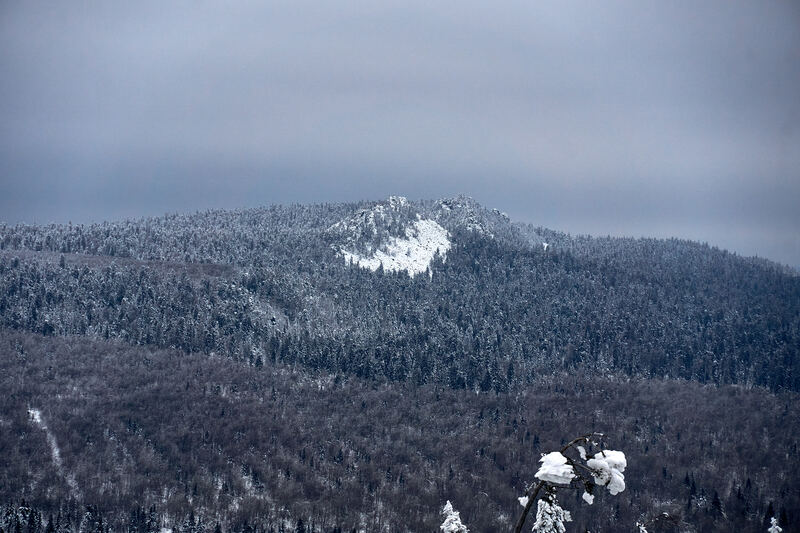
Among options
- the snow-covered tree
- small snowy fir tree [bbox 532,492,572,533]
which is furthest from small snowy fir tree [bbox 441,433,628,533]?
small snowy fir tree [bbox 532,492,572,533]

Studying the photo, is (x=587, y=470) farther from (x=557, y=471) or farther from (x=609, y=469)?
(x=557, y=471)

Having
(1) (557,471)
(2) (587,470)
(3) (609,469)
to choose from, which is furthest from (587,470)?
(1) (557,471)

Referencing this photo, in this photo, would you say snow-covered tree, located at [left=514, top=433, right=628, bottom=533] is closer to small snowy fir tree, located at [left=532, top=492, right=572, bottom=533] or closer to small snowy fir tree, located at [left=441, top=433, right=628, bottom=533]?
small snowy fir tree, located at [left=441, top=433, right=628, bottom=533]

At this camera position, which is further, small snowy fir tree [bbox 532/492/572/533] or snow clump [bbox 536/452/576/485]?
small snowy fir tree [bbox 532/492/572/533]

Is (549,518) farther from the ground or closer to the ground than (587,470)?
closer to the ground

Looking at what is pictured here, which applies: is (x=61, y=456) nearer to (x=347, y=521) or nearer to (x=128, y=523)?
(x=128, y=523)

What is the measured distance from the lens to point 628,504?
186375mm

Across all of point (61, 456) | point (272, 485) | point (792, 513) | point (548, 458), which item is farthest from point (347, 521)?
point (548, 458)

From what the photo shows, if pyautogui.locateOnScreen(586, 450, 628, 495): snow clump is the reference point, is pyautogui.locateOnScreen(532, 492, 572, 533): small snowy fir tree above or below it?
below

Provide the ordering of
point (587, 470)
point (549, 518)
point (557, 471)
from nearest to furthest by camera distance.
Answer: point (557, 471)
point (587, 470)
point (549, 518)

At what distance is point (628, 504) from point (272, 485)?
302ft

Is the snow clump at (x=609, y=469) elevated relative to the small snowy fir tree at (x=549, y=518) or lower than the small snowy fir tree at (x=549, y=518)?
elevated

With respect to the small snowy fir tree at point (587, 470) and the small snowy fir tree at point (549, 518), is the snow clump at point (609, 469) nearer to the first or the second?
the small snowy fir tree at point (587, 470)

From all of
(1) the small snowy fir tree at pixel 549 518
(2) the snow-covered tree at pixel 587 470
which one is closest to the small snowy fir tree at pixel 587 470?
(2) the snow-covered tree at pixel 587 470
